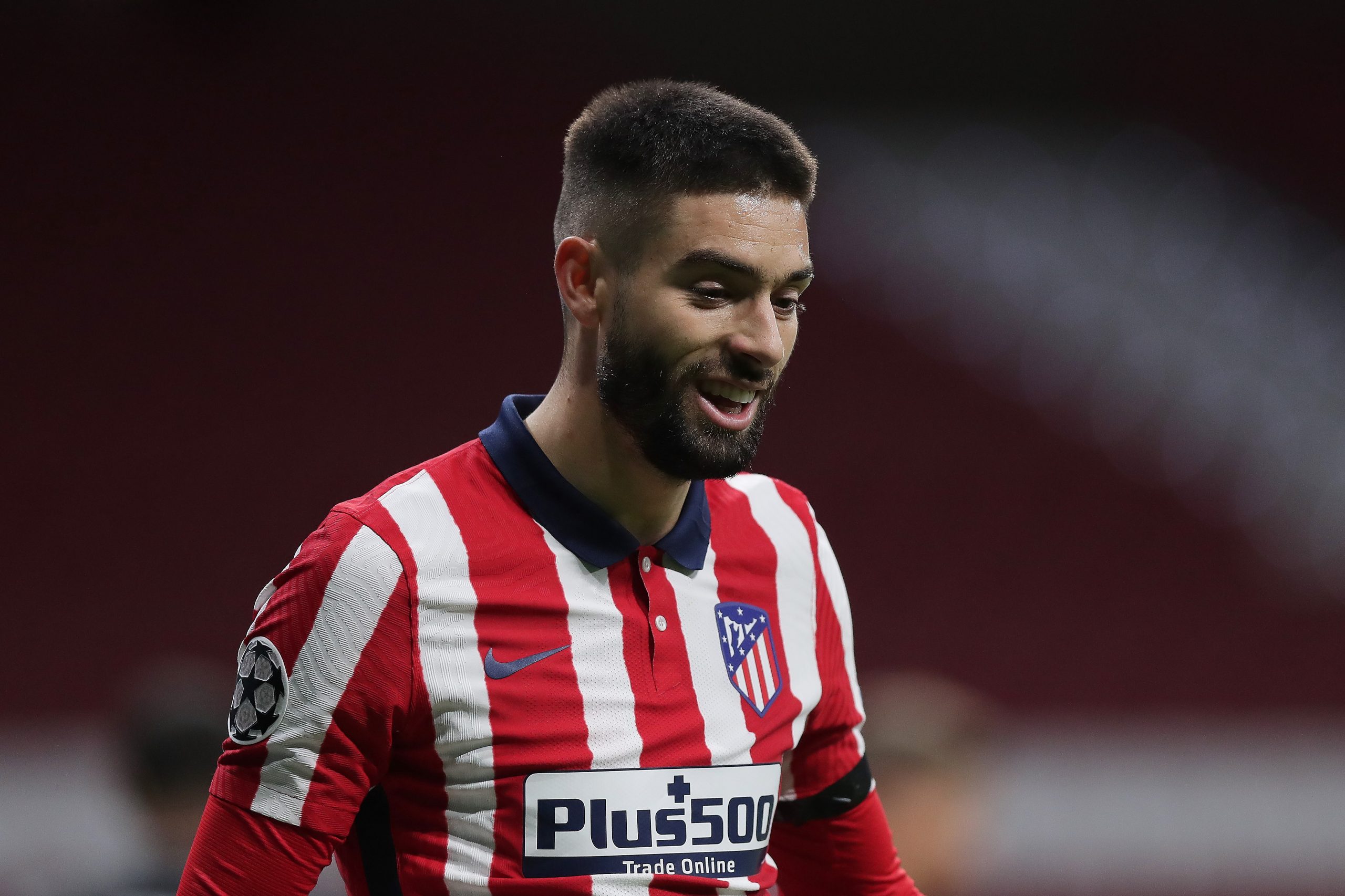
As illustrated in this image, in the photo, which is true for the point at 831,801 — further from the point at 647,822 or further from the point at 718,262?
the point at 718,262

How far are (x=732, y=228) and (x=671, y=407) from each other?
16 cm

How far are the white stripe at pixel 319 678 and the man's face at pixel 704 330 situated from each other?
0.26m

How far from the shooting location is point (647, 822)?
3.74 ft

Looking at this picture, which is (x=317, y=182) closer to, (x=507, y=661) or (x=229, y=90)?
(x=229, y=90)

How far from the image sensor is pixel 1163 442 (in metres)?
4.41

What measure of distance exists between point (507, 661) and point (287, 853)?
0.74 feet

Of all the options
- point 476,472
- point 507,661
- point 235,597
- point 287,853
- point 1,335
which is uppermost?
point 1,335

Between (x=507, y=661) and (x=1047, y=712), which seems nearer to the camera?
(x=507, y=661)

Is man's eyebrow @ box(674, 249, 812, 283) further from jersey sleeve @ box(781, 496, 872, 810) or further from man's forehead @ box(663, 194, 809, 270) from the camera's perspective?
jersey sleeve @ box(781, 496, 872, 810)

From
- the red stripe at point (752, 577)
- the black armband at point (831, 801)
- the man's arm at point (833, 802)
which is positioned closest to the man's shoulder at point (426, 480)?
the red stripe at point (752, 577)

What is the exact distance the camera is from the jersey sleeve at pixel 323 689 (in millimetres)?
1053

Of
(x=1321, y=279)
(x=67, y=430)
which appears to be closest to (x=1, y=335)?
(x=67, y=430)

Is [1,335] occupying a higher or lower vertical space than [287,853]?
higher

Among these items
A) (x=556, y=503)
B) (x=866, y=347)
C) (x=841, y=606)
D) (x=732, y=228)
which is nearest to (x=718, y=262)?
(x=732, y=228)
